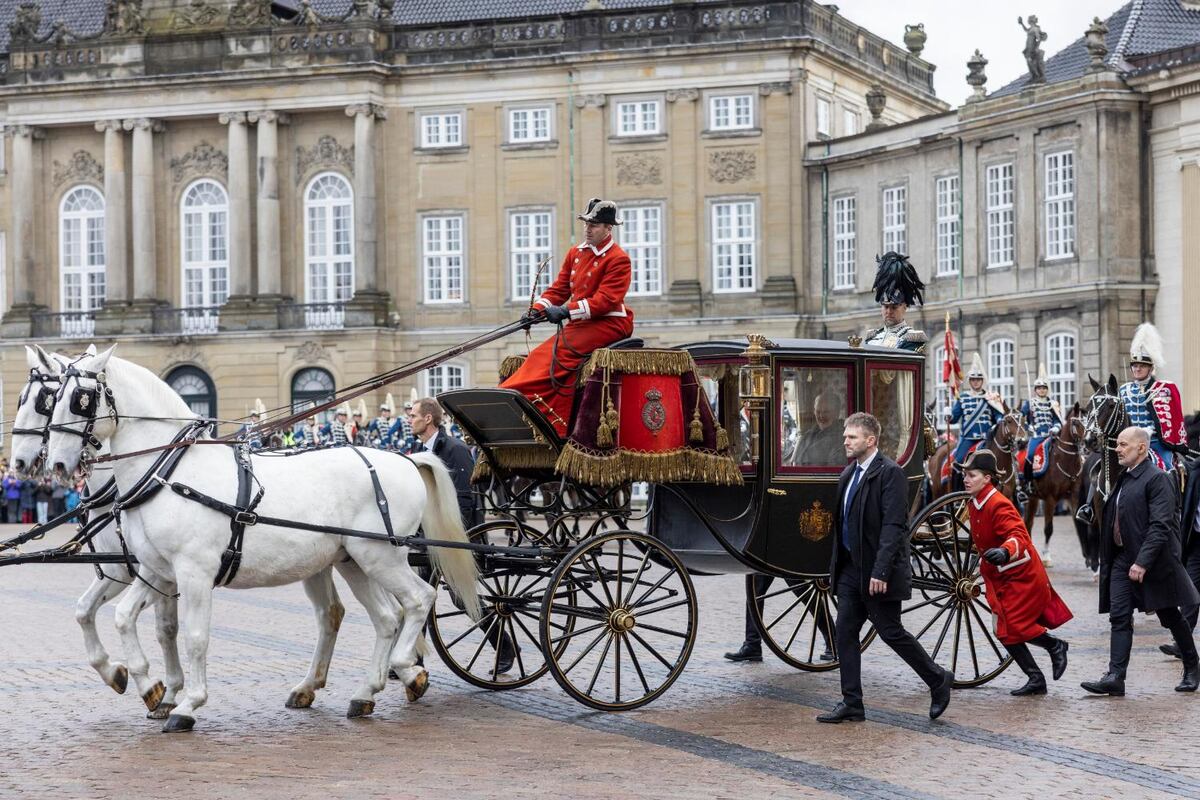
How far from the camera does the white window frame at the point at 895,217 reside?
45906 millimetres

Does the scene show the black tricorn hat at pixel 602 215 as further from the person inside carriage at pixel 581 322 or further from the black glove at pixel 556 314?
the black glove at pixel 556 314

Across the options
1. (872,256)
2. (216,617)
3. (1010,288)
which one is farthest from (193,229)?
(216,617)

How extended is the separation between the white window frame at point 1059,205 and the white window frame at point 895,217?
5374mm

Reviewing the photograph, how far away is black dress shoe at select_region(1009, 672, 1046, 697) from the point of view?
12.0 m

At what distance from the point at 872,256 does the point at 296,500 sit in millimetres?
36297

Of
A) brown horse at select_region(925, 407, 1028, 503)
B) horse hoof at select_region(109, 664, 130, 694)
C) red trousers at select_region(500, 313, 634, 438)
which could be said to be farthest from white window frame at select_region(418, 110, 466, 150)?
horse hoof at select_region(109, 664, 130, 694)

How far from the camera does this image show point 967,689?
12.4m

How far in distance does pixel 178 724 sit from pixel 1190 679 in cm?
631

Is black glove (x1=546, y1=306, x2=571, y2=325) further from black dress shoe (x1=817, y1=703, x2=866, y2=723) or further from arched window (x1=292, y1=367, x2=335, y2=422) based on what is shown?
arched window (x1=292, y1=367, x2=335, y2=422)

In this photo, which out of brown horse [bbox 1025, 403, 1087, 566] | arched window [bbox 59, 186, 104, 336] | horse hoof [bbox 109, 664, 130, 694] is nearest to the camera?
horse hoof [bbox 109, 664, 130, 694]

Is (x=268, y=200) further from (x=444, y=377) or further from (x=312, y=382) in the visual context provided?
(x=444, y=377)

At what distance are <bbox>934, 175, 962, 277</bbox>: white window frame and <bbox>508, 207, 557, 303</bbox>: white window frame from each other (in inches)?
418

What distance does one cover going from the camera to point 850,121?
168 feet

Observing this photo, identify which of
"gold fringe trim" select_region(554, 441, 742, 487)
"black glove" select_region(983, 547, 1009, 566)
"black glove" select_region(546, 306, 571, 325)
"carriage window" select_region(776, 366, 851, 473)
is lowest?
"black glove" select_region(983, 547, 1009, 566)
